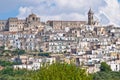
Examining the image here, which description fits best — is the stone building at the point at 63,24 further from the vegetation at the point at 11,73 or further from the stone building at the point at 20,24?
the vegetation at the point at 11,73

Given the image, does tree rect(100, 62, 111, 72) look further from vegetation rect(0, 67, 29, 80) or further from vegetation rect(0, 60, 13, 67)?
vegetation rect(0, 60, 13, 67)

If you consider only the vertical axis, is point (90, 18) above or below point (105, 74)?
above

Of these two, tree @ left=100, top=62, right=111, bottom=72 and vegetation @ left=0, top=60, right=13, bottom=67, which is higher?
vegetation @ left=0, top=60, right=13, bottom=67

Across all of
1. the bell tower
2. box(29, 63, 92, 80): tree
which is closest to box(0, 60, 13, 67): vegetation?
the bell tower

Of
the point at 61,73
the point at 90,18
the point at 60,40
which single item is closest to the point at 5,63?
the point at 60,40

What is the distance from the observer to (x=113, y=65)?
2208 inches

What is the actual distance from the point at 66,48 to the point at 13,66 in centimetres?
1394

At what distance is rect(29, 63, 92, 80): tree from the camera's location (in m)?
19.7

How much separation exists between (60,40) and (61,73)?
51417 mm

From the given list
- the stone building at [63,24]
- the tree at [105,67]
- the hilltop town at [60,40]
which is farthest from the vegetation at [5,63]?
the stone building at [63,24]

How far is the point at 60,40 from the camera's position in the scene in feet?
233

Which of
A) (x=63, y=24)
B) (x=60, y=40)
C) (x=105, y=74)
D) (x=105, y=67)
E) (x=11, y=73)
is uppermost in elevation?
(x=63, y=24)

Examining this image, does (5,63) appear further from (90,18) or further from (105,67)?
(90,18)

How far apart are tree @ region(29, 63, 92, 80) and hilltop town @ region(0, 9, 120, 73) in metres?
35.1
